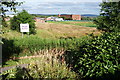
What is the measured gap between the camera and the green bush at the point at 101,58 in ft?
14.5

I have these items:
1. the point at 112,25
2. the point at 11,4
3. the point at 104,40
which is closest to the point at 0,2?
the point at 11,4

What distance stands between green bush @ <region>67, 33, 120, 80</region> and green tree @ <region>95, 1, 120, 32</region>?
6.60 meters

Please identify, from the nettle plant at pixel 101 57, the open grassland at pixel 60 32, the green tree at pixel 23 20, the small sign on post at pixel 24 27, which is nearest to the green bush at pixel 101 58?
the nettle plant at pixel 101 57

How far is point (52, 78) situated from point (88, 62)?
1.19 m

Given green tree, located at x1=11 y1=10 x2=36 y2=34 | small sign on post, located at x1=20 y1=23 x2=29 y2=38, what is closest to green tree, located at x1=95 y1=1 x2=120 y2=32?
small sign on post, located at x1=20 y1=23 x2=29 y2=38

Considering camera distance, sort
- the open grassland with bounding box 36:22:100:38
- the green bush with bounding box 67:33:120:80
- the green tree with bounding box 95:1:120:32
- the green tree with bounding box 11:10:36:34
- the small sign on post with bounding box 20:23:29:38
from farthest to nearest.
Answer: the open grassland with bounding box 36:22:100:38
the green tree with bounding box 11:10:36:34
the small sign on post with bounding box 20:23:29:38
the green tree with bounding box 95:1:120:32
the green bush with bounding box 67:33:120:80

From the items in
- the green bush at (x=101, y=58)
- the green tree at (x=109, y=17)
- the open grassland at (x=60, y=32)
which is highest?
the green tree at (x=109, y=17)

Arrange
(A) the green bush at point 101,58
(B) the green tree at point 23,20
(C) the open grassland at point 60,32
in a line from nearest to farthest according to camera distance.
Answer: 1. (A) the green bush at point 101,58
2. (B) the green tree at point 23,20
3. (C) the open grassland at point 60,32

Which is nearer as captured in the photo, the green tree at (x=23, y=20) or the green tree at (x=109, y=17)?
the green tree at (x=109, y=17)

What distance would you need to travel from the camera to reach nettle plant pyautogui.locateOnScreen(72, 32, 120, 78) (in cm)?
444

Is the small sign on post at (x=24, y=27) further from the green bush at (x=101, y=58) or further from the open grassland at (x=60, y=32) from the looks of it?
the green bush at (x=101, y=58)

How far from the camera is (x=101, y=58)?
455 cm

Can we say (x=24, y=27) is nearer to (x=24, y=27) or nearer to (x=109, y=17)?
(x=24, y=27)

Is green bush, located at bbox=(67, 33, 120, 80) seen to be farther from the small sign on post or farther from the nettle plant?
the small sign on post
